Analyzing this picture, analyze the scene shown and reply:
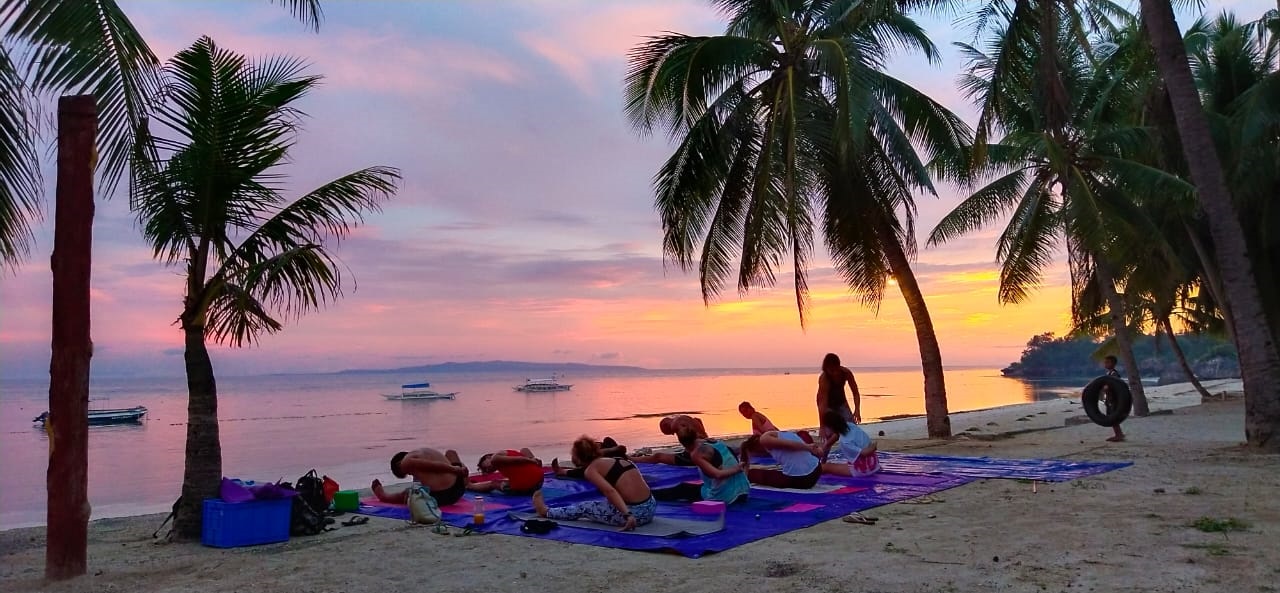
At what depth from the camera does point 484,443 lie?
24672 mm

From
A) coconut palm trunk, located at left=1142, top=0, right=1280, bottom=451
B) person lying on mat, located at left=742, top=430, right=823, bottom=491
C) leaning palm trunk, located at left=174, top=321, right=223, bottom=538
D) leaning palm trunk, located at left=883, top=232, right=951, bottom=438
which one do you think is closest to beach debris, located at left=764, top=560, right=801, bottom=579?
person lying on mat, located at left=742, top=430, right=823, bottom=491

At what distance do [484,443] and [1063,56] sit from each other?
16.7 m

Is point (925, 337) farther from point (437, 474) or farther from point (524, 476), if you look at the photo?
point (437, 474)

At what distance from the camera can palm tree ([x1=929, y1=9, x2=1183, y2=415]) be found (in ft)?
49.5

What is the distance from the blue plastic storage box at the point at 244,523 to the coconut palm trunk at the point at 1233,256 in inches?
411

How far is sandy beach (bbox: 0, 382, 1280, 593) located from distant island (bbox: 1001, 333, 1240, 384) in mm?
67443

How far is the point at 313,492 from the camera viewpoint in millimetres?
7340

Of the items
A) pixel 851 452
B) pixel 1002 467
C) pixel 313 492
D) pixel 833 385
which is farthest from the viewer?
pixel 833 385

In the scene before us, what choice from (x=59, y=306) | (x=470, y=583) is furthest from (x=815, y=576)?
(x=59, y=306)

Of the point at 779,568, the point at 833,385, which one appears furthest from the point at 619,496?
the point at 833,385

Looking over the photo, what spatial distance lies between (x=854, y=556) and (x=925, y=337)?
9800mm

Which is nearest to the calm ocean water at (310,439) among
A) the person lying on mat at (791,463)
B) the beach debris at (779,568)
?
the person lying on mat at (791,463)

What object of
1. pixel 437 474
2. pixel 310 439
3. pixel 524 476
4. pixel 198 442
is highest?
pixel 198 442

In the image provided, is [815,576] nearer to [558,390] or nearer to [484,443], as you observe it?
[484,443]
